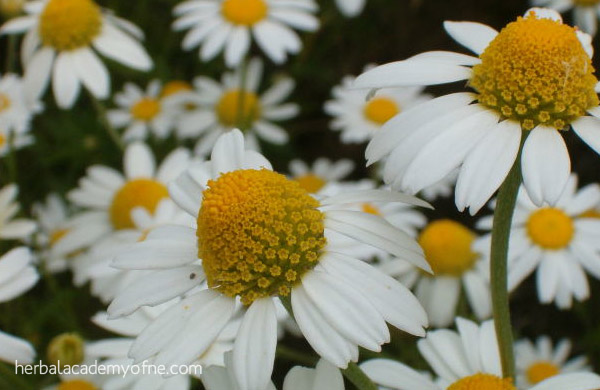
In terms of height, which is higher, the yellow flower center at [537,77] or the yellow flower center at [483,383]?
the yellow flower center at [537,77]

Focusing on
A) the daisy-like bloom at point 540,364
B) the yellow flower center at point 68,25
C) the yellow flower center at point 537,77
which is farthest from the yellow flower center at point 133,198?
the yellow flower center at point 537,77

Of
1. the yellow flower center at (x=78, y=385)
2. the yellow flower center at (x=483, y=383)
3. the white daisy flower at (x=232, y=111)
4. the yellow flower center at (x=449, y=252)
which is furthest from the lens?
the white daisy flower at (x=232, y=111)

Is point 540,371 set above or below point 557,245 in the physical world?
below

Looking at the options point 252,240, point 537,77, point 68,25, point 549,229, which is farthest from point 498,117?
point 68,25

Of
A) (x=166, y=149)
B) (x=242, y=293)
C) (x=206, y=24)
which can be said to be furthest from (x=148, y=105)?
(x=242, y=293)

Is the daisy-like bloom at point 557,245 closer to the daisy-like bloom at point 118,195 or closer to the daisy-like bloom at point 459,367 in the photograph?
the daisy-like bloom at point 459,367

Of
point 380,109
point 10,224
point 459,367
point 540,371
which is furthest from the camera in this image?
point 380,109

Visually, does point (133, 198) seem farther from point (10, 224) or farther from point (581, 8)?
point (581, 8)

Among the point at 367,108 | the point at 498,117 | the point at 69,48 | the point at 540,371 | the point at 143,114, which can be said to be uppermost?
the point at 498,117
